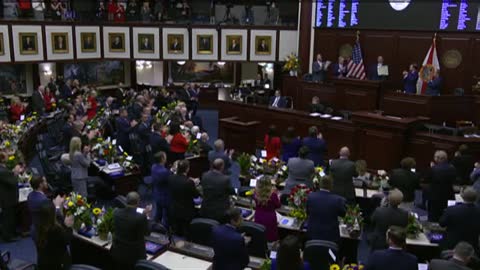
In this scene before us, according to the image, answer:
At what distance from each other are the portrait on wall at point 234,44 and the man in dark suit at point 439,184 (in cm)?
1423

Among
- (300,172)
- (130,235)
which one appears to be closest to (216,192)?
(300,172)

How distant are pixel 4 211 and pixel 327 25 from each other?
13685 millimetres

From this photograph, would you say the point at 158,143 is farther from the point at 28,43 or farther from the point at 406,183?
the point at 28,43

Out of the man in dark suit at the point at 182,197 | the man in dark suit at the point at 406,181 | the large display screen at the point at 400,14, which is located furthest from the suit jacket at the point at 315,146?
the large display screen at the point at 400,14

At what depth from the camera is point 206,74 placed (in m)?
25.2

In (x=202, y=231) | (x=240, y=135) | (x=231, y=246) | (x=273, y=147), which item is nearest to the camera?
(x=231, y=246)

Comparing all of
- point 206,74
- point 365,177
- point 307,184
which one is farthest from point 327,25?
point 307,184

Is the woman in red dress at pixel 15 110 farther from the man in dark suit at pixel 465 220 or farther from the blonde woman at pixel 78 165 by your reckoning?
the man in dark suit at pixel 465 220

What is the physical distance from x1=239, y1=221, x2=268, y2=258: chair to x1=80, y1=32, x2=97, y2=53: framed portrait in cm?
1726

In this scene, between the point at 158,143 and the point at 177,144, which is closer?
the point at 158,143

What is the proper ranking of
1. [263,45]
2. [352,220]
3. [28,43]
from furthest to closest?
[263,45]
[28,43]
[352,220]

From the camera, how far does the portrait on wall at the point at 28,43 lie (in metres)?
19.3

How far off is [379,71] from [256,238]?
11.7 meters

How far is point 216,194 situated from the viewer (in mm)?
7910
